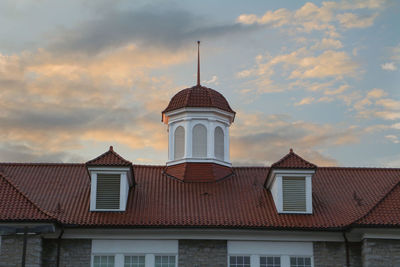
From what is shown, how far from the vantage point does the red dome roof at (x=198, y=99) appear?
3300cm

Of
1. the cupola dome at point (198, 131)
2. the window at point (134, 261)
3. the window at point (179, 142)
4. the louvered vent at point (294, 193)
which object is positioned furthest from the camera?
the window at point (179, 142)

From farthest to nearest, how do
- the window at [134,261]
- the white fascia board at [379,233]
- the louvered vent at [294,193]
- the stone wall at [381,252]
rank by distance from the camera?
1. the louvered vent at [294,193]
2. the window at [134,261]
3. the white fascia board at [379,233]
4. the stone wall at [381,252]

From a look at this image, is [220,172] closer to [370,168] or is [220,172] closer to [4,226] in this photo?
[370,168]

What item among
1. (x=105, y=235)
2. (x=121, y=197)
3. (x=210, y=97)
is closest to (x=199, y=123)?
(x=210, y=97)

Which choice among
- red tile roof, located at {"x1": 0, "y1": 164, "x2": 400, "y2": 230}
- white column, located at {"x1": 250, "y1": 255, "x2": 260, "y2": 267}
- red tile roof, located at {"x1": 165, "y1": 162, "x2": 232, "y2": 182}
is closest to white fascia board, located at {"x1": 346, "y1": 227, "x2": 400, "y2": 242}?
red tile roof, located at {"x1": 0, "y1": 164, "x2": 400, "y2": 230}

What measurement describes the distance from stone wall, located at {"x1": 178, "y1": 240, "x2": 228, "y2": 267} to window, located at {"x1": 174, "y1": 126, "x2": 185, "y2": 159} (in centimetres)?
774

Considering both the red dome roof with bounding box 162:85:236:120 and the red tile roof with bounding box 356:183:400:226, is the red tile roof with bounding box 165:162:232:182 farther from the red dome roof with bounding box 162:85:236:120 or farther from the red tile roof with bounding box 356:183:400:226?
the red tile roof with bounding box 356:183:400:226

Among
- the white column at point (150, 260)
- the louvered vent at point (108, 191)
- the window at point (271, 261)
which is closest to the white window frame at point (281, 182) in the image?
the window at point (271, 261)

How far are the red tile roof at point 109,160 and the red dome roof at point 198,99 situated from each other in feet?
20.2

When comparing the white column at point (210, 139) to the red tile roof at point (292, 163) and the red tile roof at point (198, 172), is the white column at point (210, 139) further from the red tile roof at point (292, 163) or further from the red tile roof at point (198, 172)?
the red tile roof at point (292, 163)

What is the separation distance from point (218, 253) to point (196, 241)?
3.40ft

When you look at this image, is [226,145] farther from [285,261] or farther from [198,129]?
[285,261]

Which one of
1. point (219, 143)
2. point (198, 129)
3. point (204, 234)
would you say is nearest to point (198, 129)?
point (198, 129)

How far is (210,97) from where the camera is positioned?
1313 inches
